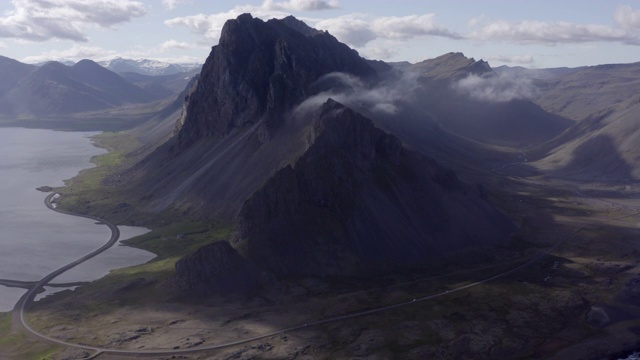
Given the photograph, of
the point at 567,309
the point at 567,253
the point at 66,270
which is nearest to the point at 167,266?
the point at 66,270

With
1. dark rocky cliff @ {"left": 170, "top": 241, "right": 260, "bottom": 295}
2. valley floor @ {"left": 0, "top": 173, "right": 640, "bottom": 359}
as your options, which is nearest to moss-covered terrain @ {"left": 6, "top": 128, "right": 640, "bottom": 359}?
valley floor @ {"left": 0, "top": 173, "right": 640, "bottom": 359}

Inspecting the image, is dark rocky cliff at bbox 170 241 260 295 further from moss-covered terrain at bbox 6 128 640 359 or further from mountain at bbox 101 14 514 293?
moss-covered terrain at bbox 6 128 640 359

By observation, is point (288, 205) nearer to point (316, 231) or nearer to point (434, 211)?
point (316, 231)

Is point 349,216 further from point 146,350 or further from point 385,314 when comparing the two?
point 146,350

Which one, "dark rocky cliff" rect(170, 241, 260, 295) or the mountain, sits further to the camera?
the mountain

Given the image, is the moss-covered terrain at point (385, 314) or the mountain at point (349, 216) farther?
the mountain at point (349, 216)

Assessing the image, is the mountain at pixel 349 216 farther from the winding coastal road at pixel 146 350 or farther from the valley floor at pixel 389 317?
the winding coastal road at pixel 146 350

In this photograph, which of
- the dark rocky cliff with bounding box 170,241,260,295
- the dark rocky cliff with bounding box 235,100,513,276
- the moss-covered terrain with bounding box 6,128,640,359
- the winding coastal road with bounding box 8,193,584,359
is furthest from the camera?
the dark rocky cliff with bounding box 235,100,513,276

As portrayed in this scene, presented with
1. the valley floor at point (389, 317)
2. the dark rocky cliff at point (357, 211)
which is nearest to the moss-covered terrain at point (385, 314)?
the valley floor at point (389, 317)

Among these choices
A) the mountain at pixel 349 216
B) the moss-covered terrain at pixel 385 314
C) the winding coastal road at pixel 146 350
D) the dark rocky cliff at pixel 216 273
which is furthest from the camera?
the mountain at pixel 349 216

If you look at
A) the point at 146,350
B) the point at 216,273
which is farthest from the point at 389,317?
the point at 146,350

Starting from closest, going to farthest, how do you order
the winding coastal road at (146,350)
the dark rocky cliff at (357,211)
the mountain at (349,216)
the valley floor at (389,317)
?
the winding coastal road at (146,350)
the valley floor at (389,317)
the mountain at (349,216)
the dark rocky cliff at (357,211)
